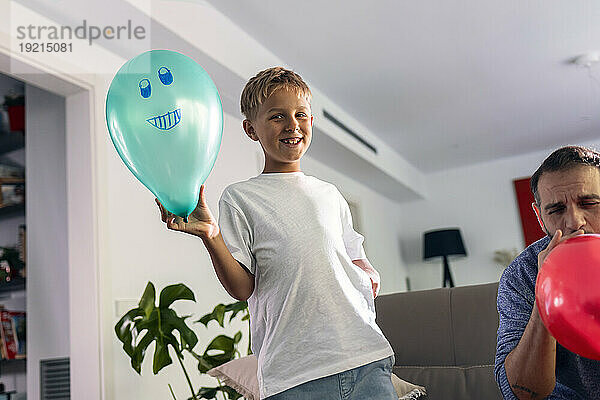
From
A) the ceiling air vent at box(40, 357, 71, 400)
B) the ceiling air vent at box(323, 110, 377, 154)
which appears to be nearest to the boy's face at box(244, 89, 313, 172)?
the ceiling air vent at box(40, 357, 71, 400)

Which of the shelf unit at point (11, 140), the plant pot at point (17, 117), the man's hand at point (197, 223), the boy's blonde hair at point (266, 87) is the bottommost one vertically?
the man's hand at point (197, 223)

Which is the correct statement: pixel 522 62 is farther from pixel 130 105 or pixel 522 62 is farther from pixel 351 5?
pixel 130 105

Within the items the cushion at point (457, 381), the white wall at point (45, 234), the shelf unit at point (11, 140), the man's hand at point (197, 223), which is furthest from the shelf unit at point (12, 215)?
the man's hand at point (197, 223)

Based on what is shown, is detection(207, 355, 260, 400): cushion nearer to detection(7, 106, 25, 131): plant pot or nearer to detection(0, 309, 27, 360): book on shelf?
detection(0, 309, 27, 360): book on shelf

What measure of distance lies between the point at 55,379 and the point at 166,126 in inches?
86.6

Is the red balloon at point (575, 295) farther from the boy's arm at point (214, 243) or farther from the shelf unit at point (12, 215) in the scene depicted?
the shelf unit at point (12, 215)

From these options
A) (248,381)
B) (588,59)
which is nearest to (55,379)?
(248,381)

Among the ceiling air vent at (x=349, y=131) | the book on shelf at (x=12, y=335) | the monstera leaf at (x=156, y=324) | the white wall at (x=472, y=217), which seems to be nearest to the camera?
the monstera leaf at (x=156, y=324)

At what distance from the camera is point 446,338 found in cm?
210

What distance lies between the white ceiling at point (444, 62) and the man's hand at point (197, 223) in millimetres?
2383

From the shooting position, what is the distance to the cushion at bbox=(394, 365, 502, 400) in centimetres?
196

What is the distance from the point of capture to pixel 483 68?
4.41 meters

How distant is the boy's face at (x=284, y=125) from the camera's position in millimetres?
1258

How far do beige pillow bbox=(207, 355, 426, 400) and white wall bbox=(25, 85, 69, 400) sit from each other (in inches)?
46.1
